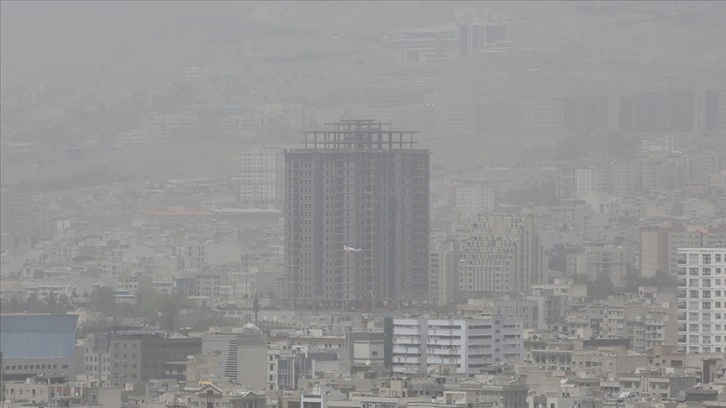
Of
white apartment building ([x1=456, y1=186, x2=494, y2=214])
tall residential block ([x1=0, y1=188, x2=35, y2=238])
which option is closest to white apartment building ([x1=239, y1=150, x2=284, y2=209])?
white apartment building ([x1=456, y1=186, x2=494, y2=214])

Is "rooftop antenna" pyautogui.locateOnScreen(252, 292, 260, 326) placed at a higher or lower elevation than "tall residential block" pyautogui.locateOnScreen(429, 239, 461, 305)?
lower

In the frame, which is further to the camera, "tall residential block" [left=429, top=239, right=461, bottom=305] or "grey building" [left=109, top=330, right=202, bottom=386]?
"tall residential block" [left=429, top=239, right=461, bottom=305]

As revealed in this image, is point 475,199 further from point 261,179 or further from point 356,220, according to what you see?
point 356,220

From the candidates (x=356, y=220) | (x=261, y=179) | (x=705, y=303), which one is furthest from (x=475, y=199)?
(x=705, y=303)

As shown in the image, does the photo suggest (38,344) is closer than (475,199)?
Yes

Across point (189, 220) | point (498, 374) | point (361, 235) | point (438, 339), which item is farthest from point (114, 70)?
point (498, 374)

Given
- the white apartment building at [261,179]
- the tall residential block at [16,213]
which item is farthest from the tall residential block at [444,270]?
the tall residential block at [16,213]

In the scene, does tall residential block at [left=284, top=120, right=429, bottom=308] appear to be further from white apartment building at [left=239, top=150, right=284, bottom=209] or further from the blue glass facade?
the blue glass facade
